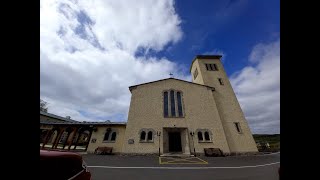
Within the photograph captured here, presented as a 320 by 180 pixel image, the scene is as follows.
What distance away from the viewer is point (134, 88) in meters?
25.9

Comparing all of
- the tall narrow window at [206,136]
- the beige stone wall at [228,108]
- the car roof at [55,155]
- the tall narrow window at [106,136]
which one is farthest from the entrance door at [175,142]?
the car roof at [55,155]

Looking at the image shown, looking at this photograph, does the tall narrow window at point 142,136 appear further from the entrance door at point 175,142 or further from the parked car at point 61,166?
the parked car at point 61,166

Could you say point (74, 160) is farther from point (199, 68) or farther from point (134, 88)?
point (199, 68)

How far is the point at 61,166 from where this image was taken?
3.76 m

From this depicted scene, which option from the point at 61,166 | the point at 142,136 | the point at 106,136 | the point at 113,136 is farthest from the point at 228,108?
the point at 61,166

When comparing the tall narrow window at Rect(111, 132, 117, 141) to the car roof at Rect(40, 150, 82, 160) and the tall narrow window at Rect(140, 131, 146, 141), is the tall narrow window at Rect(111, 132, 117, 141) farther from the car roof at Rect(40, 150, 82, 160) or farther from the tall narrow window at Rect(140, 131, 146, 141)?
the car roof at Rect(40, 150, 82, 160)

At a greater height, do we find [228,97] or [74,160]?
[228,97]

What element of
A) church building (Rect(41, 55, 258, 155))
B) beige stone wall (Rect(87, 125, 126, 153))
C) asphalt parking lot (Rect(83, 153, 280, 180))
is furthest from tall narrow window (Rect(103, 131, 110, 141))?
asphalt parking lot (Rect(83, 153, 280, 180))

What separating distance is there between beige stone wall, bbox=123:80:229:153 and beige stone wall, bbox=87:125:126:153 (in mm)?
1706

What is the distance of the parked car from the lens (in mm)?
3320
